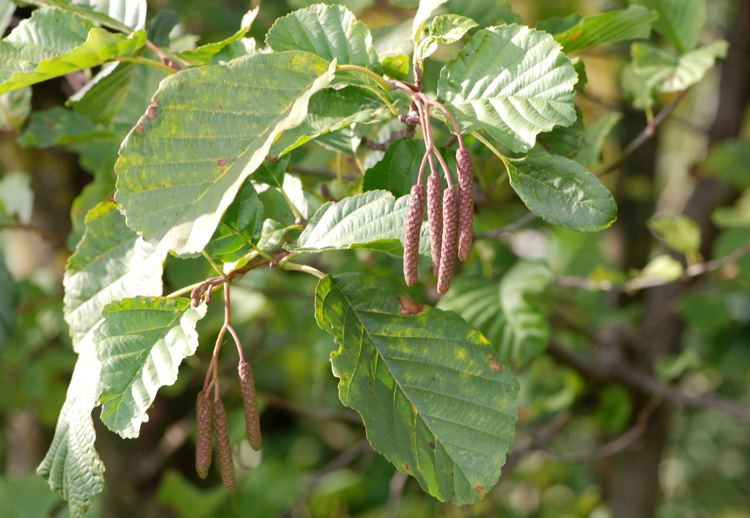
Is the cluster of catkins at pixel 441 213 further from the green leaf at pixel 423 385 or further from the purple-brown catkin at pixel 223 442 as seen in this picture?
the purple-brown catkin at pixel 223 442

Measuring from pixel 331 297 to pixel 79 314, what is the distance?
33cm

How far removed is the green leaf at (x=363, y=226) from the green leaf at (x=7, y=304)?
30.7 inches

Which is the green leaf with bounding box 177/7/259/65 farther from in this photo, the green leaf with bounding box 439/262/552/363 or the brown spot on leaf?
the green leaf with bounding box 439/262/552/363

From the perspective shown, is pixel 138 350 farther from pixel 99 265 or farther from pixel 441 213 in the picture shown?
pixel 441 213

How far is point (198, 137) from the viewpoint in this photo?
605 mm

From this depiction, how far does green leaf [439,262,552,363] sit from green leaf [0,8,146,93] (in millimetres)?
750

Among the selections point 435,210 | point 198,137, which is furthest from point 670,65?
point 198,137

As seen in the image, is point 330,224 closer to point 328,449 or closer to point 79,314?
point 79,314

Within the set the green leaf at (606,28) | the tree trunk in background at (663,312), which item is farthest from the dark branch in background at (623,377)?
the green leaf at (606,28)

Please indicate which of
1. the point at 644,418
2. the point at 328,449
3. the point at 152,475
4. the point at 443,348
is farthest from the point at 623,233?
the point at 443,348

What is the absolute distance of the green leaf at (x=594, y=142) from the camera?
1.10 metres

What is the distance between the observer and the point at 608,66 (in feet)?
12.2

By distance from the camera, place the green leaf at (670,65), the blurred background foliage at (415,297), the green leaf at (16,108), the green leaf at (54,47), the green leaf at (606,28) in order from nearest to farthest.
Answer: the green leaf at (54,47) < the green leaf at (606,28) < the green leaf at (670,65) < the green leaf at (16,108) < the blurred background foliage at (415,297)

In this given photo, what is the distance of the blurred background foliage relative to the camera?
4.92 ft
